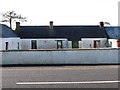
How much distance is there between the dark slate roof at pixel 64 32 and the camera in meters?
39.9

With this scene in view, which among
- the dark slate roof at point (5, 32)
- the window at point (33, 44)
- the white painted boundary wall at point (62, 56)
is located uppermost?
the dark slate roof at point (5, 32)

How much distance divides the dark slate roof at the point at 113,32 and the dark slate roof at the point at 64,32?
40.5 inches

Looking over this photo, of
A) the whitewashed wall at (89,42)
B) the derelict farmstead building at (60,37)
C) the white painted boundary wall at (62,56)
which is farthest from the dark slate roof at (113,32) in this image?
the white painted boundary wall at (62,56)

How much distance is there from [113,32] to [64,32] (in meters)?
8.65

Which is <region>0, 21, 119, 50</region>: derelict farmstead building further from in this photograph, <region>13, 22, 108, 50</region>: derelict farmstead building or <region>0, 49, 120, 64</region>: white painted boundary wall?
<region>0, 49, 120, 64</region>: white painted boundary wall

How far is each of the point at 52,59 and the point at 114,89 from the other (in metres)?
10.9

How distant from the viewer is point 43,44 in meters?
38.7

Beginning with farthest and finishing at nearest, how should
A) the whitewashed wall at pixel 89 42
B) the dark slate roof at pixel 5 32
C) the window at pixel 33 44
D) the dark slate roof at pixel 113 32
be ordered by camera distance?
the dark slate roof at pixel 113 32 → the whitewashed wall at pixel 89 42 → the window at pixel 33 44 → the dark slate roof at pixel 5 32

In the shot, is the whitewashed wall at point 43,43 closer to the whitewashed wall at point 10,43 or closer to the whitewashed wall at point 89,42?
the whitewashed wall at point 10,43

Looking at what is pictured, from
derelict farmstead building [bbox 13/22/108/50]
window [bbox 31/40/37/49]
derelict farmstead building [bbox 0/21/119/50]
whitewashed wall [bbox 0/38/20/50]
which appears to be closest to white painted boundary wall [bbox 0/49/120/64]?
whitewashed wall [bbox 0/38/20/50]

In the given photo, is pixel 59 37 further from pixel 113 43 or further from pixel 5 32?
pixel 5 32

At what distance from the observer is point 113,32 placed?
41594 millimetres

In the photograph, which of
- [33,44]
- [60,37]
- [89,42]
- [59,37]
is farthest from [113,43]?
[33,44]

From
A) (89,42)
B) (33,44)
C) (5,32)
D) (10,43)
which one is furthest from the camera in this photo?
(89,42)
